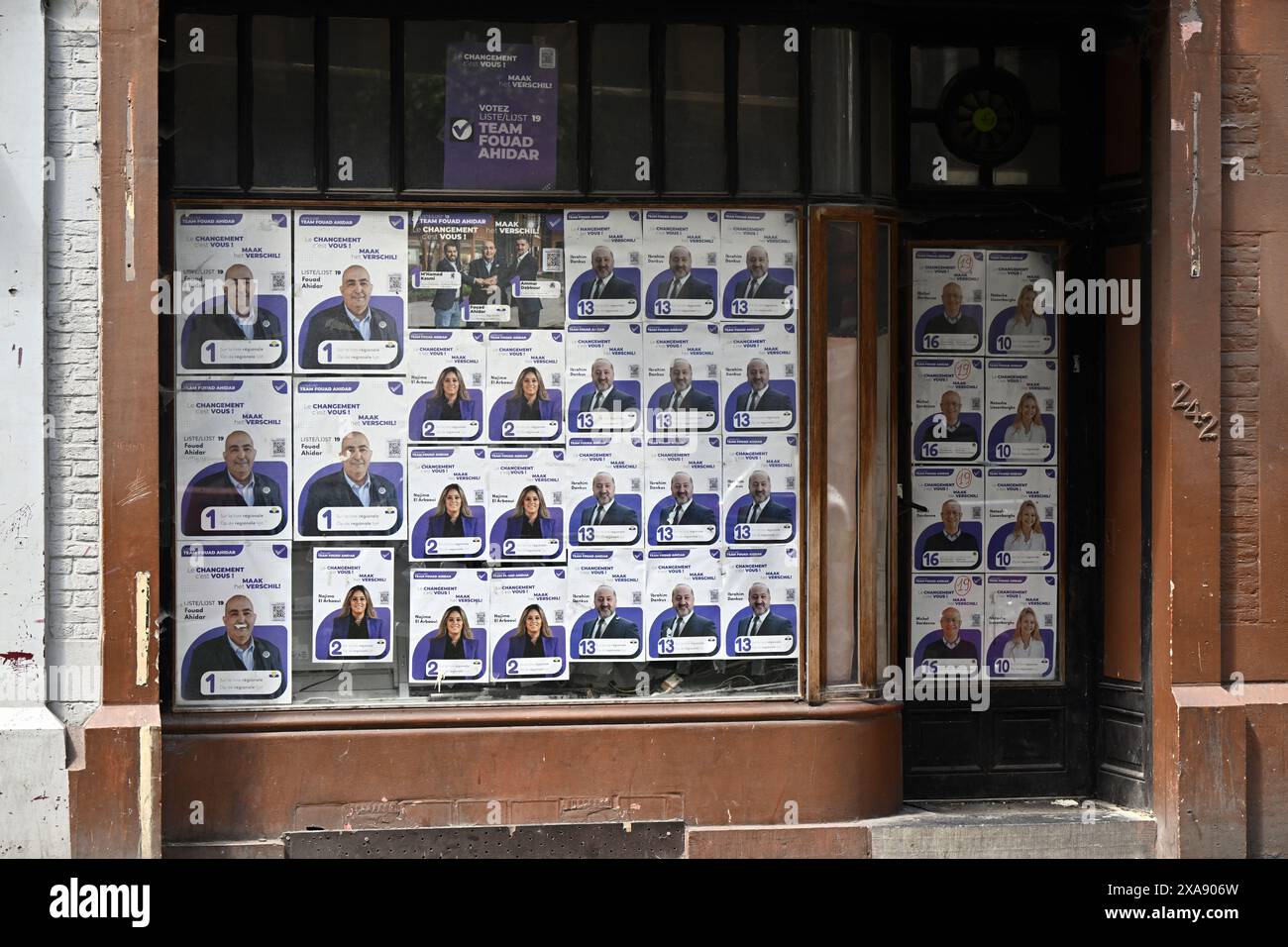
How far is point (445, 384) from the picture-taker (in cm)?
789

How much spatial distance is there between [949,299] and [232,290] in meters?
3.94

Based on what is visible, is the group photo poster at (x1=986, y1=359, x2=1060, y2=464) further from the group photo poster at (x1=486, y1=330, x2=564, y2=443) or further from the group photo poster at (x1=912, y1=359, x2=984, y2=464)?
the group photo poster at (x1=486, y1=330, x2=564, y2=443)

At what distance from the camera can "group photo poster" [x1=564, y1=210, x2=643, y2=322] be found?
26.1 feet

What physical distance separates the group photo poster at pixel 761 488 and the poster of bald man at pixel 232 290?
2431 millimetres

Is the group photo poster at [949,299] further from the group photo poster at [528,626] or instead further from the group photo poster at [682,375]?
the group photo poster at [528,626]

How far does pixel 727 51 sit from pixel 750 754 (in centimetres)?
374

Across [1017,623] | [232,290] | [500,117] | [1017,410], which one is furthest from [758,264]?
[232,290]

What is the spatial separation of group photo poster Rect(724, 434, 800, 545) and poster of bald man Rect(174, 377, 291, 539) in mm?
2338

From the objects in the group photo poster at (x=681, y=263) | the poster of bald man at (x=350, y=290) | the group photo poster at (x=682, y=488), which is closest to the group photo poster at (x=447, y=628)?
the group photo poster at (x=682, y=488)

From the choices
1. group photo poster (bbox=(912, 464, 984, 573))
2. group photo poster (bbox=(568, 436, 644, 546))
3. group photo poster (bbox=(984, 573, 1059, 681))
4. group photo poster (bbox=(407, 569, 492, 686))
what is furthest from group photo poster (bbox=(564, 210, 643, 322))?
group photo poster (bbox=(984, 573, 1059, 681))

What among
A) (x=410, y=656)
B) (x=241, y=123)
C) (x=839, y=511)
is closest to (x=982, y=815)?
(x=839, y=511)

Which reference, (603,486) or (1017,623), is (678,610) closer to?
(603,486)

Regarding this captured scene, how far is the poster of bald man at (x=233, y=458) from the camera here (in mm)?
7703

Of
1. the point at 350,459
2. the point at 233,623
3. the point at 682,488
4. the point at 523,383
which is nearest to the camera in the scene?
the point at 233,623
